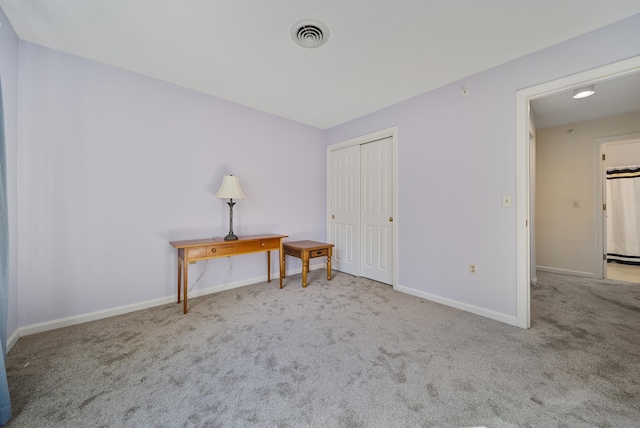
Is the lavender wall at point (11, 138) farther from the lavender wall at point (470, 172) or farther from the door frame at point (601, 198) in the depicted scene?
the door frame at point (601, 198)

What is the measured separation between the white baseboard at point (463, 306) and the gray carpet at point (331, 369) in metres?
0.10

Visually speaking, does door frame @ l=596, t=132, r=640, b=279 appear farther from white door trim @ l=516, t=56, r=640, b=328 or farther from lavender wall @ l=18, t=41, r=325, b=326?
lavender wall @ l=18, t=41, r=325, b=326

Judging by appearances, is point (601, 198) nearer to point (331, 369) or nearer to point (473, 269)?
point (473, 269)

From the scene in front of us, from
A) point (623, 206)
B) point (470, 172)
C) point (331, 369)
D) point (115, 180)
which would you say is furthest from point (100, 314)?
point (623, 206)

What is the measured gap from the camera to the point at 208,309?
8.15 feet

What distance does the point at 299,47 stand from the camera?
2059 mm

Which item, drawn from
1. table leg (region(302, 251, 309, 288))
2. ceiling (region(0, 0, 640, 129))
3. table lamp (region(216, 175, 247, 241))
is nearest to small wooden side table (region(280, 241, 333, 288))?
table leg (region(302, 251, 309, 288))

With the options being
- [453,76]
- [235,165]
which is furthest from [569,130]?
[235,165]

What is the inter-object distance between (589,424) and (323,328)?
158cm

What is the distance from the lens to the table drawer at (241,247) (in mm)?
2533

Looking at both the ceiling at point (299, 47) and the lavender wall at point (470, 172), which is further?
the lavender wall at point (470, 172)

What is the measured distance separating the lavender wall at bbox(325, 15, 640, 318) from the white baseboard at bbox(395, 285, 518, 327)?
17 millimetres

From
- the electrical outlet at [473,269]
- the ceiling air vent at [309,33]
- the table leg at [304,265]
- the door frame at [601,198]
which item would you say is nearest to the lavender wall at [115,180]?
the table leg at [304,265]

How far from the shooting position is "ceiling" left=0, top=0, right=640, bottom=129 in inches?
64.8
